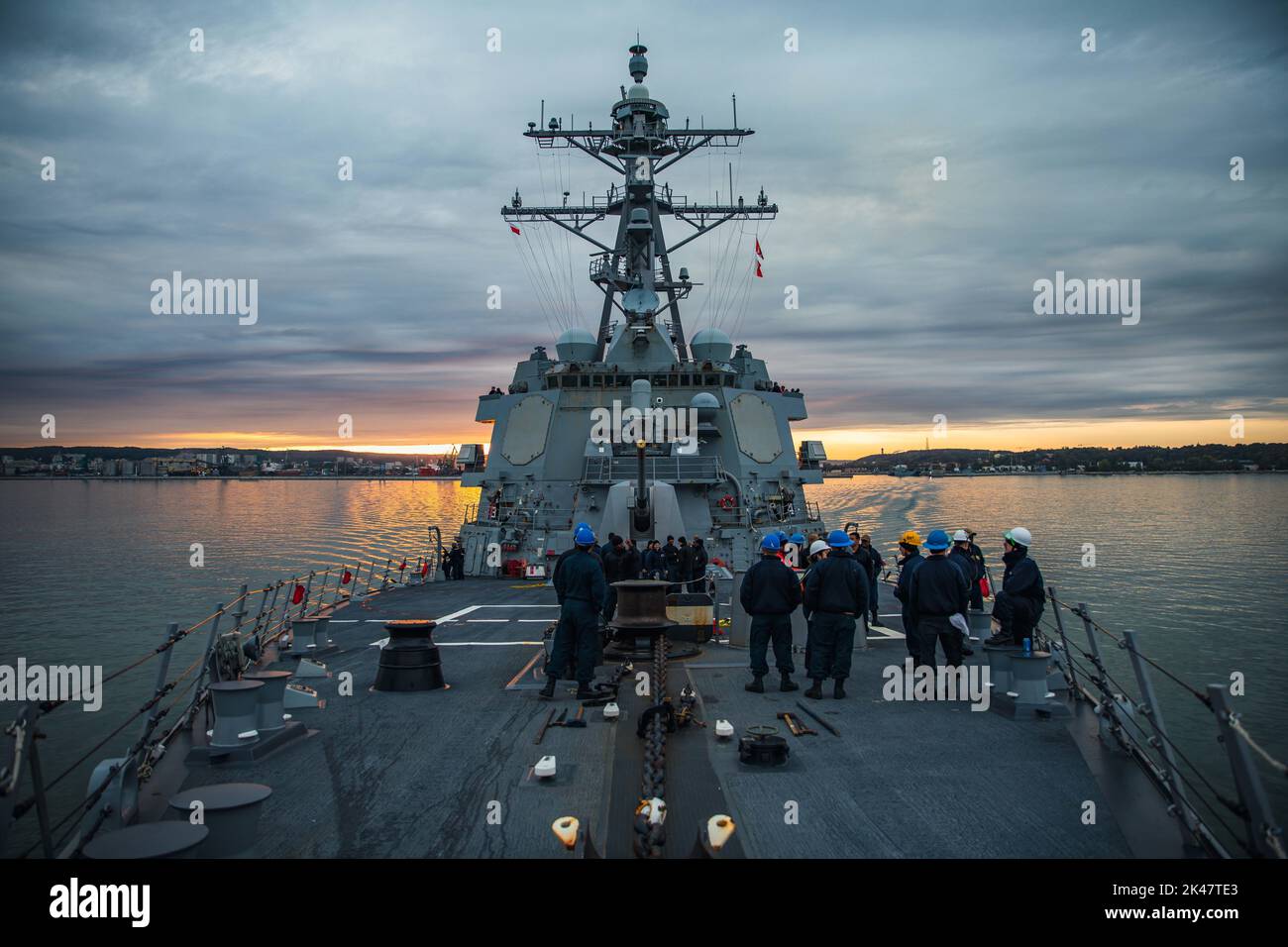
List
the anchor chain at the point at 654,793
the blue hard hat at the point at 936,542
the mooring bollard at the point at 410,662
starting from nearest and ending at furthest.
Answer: the anchor chain at the point at 654,793 < the blue hard hat at the point at 936,542 < the mooring bollard at the point at 410,662

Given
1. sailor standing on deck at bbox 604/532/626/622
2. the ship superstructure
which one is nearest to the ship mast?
the ship superstructure

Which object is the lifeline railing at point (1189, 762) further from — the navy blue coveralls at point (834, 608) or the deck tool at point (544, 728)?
the deck tool at point (544, 728)

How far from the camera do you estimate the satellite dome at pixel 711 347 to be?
2386 centimetres

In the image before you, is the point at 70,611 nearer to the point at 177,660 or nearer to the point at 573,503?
the point at 177,660

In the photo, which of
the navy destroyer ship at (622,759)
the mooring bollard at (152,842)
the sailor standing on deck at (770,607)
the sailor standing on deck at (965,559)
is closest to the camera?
the mooring bollard at (152,842)

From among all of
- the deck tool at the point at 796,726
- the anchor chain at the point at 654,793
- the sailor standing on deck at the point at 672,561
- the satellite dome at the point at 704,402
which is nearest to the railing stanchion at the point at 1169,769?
the deck tool at the point at 796,726

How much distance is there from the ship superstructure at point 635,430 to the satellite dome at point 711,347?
0.03 m

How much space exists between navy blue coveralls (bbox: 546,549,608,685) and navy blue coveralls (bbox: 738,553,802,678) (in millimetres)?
1432

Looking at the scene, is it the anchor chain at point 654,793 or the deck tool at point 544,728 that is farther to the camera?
the deck tool at point 544,728

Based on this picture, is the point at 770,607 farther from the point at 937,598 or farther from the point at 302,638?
the point at 302,638

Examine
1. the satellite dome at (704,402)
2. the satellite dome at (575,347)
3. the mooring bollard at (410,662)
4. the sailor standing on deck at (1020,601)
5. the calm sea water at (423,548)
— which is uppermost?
the satellite dome at (575,347)
